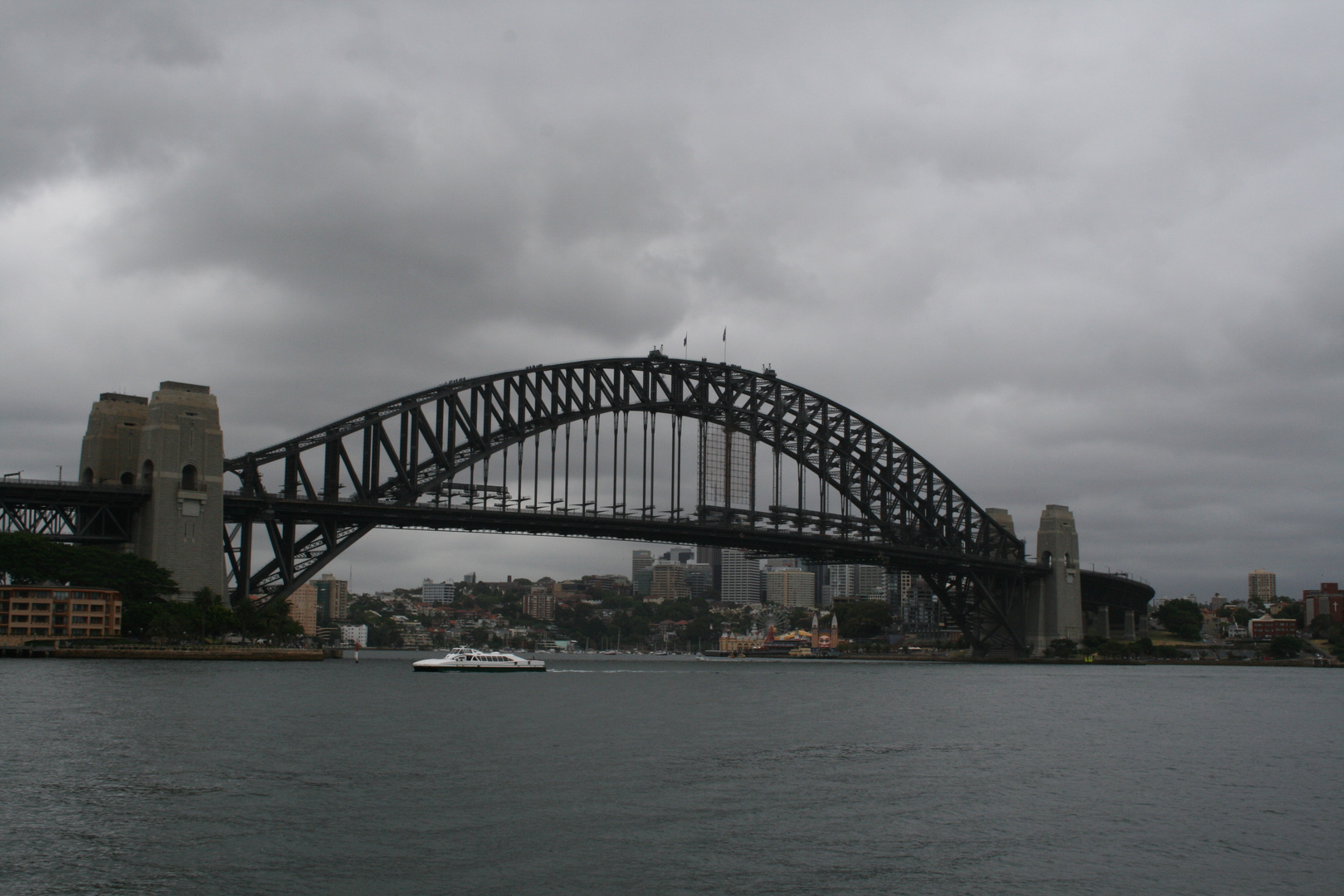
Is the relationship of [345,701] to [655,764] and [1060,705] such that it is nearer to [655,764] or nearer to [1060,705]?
[655,764]

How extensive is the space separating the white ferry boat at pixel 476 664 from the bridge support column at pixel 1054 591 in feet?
183

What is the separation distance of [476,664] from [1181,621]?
123864 millimetres

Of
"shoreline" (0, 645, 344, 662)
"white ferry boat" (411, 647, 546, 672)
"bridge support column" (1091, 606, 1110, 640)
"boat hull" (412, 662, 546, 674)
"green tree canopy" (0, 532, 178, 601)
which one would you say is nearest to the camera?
"shoreline" (0, 645, 344, 662)

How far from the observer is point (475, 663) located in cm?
8088

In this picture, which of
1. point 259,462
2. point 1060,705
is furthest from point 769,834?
point 259,462

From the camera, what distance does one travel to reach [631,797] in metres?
25.4

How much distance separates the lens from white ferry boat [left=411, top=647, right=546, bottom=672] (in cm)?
7962

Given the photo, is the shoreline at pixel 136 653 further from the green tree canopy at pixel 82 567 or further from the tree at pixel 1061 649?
the tree at pixel 1061 649

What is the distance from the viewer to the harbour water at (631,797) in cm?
1941

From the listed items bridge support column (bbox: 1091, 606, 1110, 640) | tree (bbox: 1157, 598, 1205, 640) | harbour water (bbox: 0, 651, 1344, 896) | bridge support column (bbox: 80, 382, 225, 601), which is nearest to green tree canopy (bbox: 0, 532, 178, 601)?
bridge support column (bbox: 80, 382, 225, 601)

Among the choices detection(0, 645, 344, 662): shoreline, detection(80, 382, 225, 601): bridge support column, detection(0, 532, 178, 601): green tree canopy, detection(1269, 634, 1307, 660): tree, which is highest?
detection(80, 382, 225, 601): bridge support column

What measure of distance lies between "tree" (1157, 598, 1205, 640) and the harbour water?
12819cm

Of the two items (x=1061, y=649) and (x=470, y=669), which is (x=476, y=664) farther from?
(x=1061, y=649)

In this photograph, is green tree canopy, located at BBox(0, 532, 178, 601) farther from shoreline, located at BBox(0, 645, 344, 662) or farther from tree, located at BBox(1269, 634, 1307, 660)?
tree, located at BBox(1269, 634, 1307, 660)
